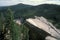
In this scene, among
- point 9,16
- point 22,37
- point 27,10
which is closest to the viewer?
point 9,16

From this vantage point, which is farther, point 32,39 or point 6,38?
point 32,39

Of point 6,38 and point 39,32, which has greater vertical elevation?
point 39,32

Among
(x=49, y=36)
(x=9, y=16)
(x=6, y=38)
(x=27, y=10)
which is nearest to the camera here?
(x=9, y=16)

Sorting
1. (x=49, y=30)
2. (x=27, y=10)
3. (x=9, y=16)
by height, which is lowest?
(x=9, y=16)

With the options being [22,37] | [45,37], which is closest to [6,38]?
[22,37]

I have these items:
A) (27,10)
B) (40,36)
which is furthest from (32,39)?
(27,10)

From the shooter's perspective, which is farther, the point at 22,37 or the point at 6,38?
the point at 22,37

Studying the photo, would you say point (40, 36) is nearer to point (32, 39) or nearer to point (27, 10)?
point (32, 39)

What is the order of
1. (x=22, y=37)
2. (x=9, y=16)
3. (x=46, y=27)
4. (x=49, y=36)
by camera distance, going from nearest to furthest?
(x=9, y=16) → (x=22, y=37) → (x=49, y=36) → (x=46, y=27)

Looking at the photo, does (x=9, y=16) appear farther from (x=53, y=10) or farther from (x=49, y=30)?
(x=53, y=10)
